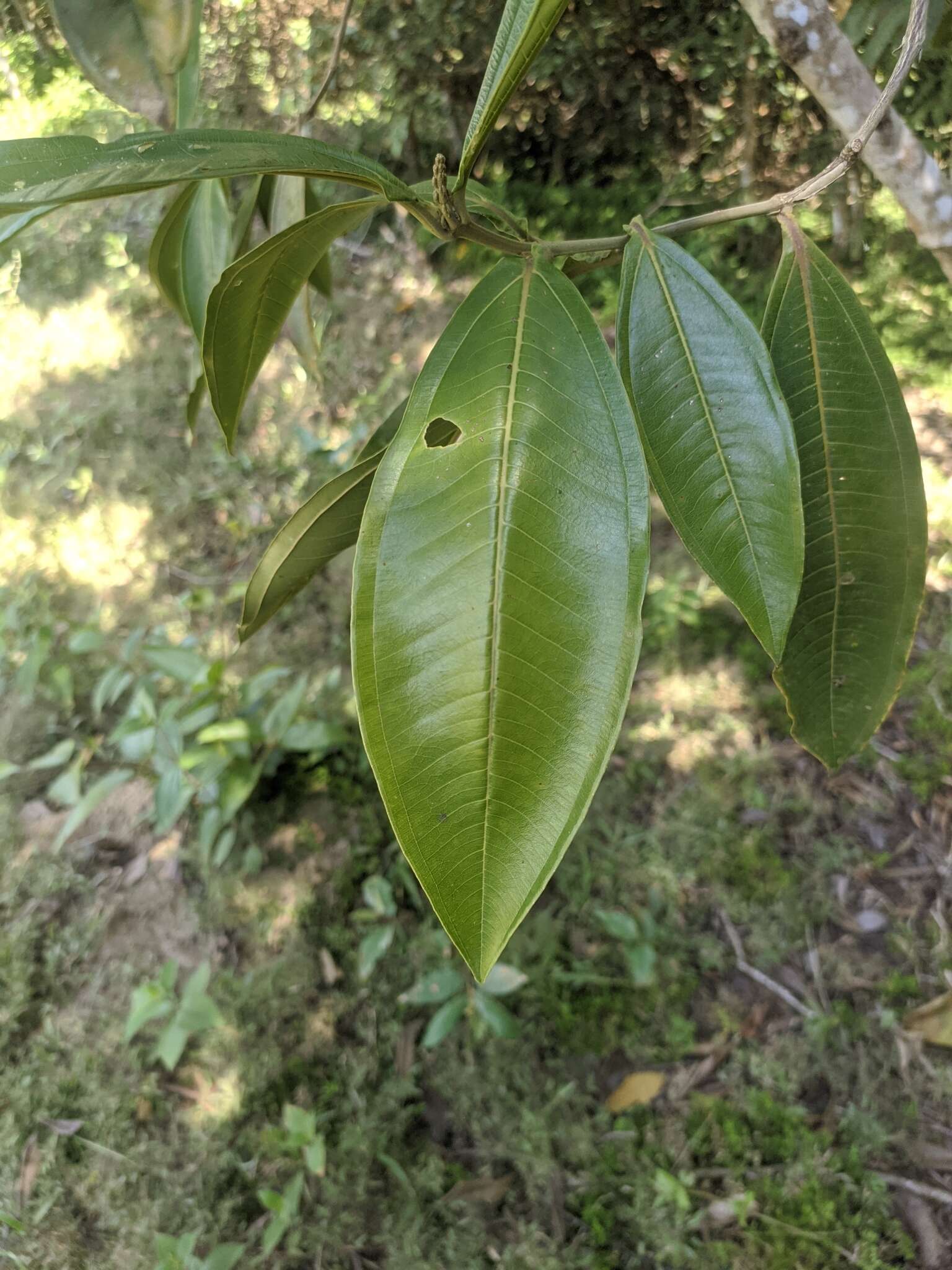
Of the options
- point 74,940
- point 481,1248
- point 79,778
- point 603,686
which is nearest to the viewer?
point 603,686

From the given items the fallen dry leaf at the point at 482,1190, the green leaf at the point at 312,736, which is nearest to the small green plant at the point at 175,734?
the green leaf at the point at 312,736

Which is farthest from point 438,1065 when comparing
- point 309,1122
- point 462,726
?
point 462,726

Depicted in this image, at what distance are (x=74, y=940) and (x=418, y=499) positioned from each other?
4.23 feet

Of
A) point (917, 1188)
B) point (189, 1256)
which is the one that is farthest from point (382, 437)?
point (917, 1188)

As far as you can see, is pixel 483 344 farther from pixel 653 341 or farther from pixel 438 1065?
pixel 438 1065

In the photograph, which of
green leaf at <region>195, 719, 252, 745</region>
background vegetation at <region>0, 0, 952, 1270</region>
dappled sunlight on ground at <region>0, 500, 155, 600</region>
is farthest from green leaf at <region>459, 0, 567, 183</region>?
dappled sunlight on ground at <region>0, 500, 155, 600</region>

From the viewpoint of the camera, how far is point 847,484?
0.62 metres

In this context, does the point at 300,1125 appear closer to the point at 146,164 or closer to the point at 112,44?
the point at 146,164

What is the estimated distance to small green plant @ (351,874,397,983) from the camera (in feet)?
4.17

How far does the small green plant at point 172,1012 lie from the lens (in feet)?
3.82

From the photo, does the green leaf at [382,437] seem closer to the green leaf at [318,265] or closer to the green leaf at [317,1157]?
the green leaf at [318,265]

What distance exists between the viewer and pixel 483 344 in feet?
1.70

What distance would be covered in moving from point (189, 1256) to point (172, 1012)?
0.32 m

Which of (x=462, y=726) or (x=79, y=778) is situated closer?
(x=462, y=726)
